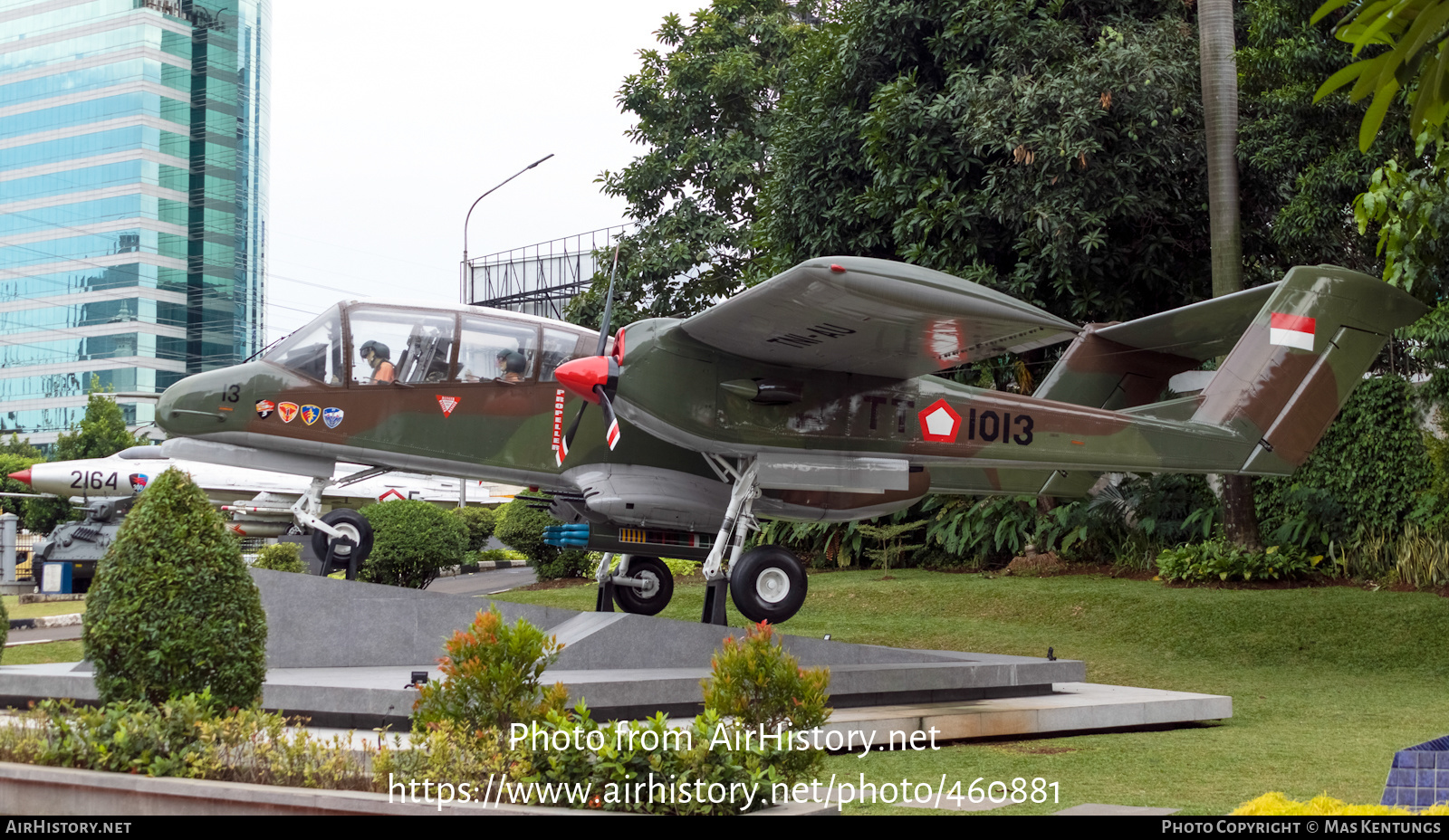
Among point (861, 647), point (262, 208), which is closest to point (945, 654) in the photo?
point (861, 647)

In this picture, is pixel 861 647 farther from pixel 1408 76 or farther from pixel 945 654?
pixel 1408 76

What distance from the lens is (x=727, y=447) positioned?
430 inches

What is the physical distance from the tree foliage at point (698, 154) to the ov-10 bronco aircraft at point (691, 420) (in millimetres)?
16161

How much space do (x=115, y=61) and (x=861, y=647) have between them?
103 meters

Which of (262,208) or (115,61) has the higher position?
(115,61)

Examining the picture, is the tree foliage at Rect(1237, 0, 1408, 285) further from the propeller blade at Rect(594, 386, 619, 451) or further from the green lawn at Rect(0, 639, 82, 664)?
the green lawn at Rect(0, 639, 82, 664)

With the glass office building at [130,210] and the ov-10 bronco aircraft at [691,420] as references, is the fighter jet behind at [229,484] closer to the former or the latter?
the ov-10 bronco aircraft at [691,420]

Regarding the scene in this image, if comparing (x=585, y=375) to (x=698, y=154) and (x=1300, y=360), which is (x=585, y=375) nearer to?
(x=1300, y=360)

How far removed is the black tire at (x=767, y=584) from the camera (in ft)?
35.3

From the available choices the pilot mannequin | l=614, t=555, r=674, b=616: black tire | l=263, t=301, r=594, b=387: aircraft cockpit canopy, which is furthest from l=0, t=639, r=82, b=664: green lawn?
l=614, t=555, r=674, b=616: black tire

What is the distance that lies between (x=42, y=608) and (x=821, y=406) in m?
20.6

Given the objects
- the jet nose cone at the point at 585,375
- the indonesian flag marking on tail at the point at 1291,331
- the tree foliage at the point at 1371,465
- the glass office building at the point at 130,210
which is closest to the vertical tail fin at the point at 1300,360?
the indonesian flag marking on tail at the point at 1291,331

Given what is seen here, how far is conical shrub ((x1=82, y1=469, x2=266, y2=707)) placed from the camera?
255 inches

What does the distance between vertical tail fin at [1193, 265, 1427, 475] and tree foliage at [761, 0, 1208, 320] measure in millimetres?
5084
